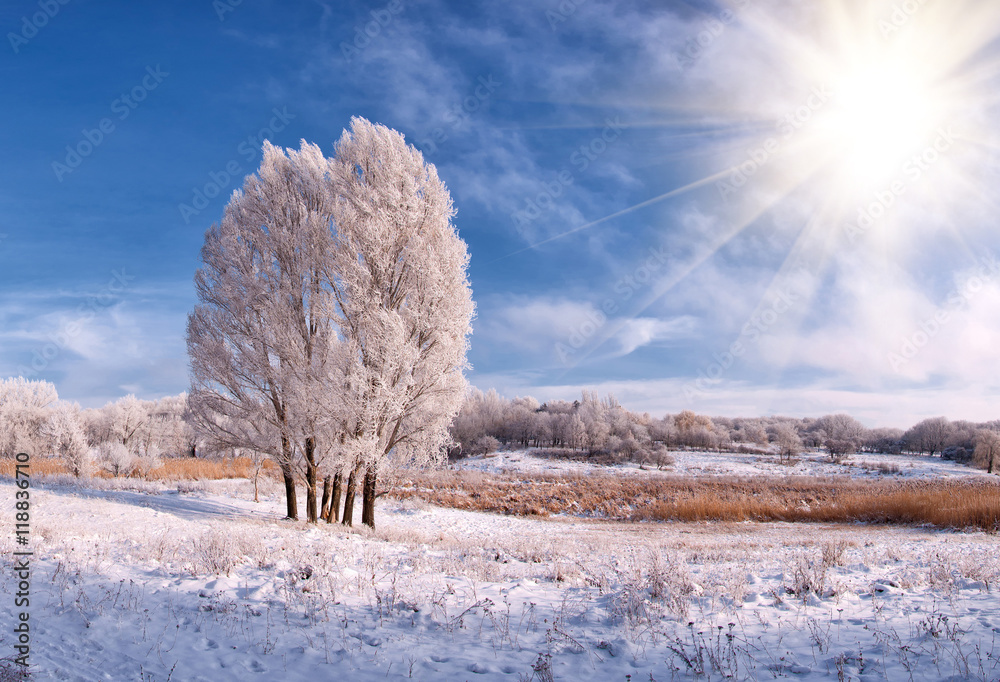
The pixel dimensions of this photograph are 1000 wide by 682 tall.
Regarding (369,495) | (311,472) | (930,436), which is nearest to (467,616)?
(369,495)

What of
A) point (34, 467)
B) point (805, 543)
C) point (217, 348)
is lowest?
point (805, 543)

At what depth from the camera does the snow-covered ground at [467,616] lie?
402 centimetres

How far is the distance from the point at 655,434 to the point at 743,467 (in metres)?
36.8

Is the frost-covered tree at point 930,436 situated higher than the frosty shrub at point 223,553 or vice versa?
the frosty shrub at point 223,553

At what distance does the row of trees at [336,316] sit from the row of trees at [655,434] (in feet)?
171

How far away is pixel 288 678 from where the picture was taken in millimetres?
3936

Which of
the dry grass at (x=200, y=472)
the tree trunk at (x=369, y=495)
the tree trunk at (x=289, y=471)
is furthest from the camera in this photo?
the dry grass at (x=200, y=472)

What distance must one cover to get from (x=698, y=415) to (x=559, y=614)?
117 meters

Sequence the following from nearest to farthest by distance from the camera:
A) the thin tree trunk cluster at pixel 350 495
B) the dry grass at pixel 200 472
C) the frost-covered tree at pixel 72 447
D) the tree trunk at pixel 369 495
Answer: the tree trunk at pixel 369 495 < the thin tree trunk cluster at pixel 350 495 < the frost-covered tree at pixel 72 447 < the dry grass at pixel 200 472

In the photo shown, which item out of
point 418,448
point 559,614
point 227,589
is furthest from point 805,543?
point 227,589

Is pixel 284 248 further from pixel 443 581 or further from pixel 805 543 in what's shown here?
pixel 805 543

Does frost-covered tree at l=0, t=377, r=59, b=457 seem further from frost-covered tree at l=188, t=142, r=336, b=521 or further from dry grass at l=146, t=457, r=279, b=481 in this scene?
frost-covered tree at l=188, t=142, r=336, b=521

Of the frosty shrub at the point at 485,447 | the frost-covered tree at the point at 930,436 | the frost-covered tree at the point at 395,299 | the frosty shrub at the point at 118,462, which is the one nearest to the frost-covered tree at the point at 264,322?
the frost-covered tree at the point at 395,299

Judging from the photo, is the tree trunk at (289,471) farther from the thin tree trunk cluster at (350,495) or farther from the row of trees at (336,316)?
the thin tree trunk cluster at (350,495)
